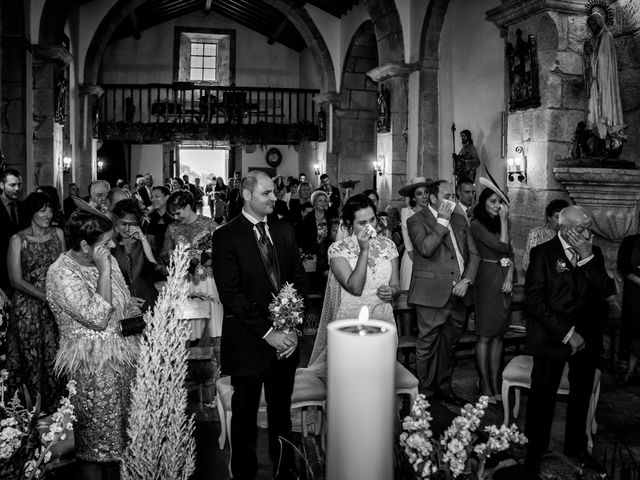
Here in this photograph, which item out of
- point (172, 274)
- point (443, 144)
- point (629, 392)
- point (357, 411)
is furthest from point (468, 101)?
point (357, 411)

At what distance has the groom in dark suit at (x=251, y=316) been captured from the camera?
291 centimetres

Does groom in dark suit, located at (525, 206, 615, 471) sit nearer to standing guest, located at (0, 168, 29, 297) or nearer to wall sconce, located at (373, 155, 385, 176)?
standing guest, located at (0, 168, 29, 297)

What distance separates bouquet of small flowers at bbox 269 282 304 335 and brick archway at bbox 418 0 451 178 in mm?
7473

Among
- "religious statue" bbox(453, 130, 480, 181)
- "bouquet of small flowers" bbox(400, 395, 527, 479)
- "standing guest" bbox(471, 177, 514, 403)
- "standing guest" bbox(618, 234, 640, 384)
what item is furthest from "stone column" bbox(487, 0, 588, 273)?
"bouquet of small flowers" bbox(400, 395, 527, 479)

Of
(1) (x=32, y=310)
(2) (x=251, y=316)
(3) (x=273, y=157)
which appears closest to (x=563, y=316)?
(2) (x=251, y=316)

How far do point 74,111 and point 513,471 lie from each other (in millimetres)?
12910

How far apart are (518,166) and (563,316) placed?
3.63 m

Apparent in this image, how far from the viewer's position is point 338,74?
1464 centimetres

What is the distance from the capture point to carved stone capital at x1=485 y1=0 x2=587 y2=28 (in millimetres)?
6105

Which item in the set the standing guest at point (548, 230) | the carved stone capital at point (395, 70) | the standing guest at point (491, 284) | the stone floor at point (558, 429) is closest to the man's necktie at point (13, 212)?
the stone floor at point (558, 429)

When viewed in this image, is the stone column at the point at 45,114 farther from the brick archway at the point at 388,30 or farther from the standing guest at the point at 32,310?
the standing guest at the point at 32,310

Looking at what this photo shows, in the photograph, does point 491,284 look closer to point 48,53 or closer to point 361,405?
point 361,405

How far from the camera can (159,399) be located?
1.84 meters

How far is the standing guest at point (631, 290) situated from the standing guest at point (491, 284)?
989 millimetres
